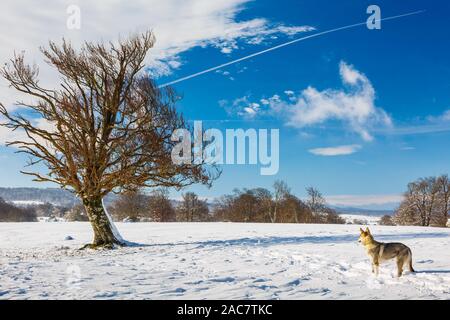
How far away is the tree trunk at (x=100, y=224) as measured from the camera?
64.7 feet

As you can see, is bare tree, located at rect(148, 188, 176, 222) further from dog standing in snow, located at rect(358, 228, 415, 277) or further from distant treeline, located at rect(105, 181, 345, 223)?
dog standing in snow, located at rect(358, 228, 415, 277)

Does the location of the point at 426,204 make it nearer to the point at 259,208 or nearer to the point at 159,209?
the point at 259,208

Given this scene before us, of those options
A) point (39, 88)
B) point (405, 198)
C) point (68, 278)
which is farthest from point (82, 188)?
point (405, 198)

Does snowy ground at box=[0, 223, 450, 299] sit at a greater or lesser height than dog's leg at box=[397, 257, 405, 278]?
lesser

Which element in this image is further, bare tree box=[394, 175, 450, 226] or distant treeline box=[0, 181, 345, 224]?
distant treeline box=[0, 181, 345, 224]

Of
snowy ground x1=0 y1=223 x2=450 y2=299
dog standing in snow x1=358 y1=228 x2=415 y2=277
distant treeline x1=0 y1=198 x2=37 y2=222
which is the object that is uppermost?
dog standing in snow x1=358 y1=228 x2=415 y2=277

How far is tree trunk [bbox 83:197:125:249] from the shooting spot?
19719 mm

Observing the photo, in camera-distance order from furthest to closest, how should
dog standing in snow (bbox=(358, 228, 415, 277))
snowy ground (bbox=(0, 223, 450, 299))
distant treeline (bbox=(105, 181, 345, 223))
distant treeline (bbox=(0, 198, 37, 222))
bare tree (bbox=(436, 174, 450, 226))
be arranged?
distant treeline (bbox=(0, 198, 37, 222)), distant treeline (bbox=(105, 181, 345, 223)), bare tree (bbox=(436, 174, 450, 226)), dog standing in snow (bbox=(358, 228, 415, 277)), snowy ground (bbox=(0, 223, 450, 299))

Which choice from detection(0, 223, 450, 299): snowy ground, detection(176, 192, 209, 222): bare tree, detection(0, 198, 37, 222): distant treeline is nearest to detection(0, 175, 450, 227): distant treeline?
detection(176, 192, 209, 222): bare tree

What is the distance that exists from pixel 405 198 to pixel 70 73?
57475 millimetres

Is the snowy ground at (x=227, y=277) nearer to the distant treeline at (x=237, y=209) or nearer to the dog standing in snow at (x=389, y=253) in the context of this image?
the dog standing in snow at (x=389, y=253)

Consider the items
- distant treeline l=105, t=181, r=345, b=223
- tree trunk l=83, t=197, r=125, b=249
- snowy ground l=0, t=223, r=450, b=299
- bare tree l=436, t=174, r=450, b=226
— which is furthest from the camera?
distant treeline l=105, t=181, r=345, b=223

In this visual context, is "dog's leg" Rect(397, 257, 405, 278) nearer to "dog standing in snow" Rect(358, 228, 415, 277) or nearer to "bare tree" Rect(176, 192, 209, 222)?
"dog standing in snow" Rect(358, 228, 415, 277)
